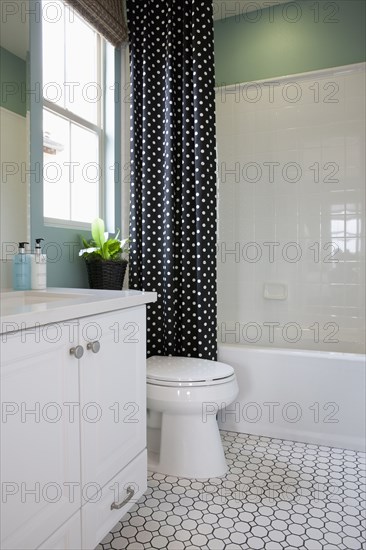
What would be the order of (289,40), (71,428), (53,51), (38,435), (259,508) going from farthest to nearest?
(289,40) < (53,51) < (259,508) < (71,428) < (38,435)

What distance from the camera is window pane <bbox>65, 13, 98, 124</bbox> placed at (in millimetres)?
2191

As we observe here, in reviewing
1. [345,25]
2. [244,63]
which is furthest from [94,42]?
[345,25]

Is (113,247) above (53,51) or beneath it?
beneath

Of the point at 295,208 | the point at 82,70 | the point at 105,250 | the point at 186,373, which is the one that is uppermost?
the point at 82,70

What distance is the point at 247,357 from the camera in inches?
90.8

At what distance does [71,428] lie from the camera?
1.12 metres

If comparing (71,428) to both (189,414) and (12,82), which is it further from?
(12,82)

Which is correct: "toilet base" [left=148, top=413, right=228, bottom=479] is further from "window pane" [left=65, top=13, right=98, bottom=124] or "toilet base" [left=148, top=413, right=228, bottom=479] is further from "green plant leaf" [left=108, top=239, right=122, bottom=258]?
"window pane" [left=65, top=13, right=98, bottom=124]

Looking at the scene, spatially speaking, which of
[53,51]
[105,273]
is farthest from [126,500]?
[53,51]

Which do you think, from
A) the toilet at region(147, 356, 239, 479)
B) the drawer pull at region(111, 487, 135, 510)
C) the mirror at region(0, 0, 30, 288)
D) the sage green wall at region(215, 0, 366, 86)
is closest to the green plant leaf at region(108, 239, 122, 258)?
the mirror at region(0, 0, 30, 288)

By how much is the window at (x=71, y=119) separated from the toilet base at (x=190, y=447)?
115 centimetres

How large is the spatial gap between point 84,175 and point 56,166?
0.32m

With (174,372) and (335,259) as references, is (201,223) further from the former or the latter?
(335,259)

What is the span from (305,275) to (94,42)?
1964mm
